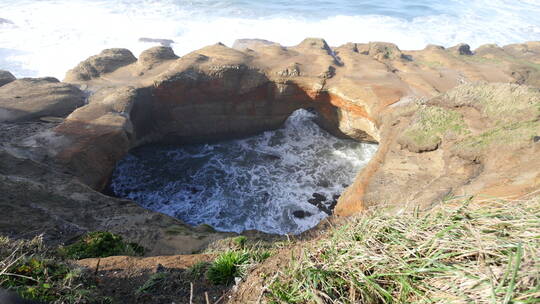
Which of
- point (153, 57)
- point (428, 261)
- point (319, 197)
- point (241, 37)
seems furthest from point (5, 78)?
point (241, 37)

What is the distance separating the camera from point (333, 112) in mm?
16359

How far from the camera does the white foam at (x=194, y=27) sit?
95.4 ft

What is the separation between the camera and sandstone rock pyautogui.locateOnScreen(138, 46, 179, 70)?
16344 mm

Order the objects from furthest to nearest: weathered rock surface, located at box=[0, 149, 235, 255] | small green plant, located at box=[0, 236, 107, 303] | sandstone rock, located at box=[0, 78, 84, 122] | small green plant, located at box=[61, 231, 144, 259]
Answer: sandstone rock, located at box=[0, 78, 84, 122] < weathered rock surface, located at box=[0, 149, 235, 255] < small green plant, located at box=[61, 231, 144, 259] < small green plant, located at box=[0, 236, 107, 303]

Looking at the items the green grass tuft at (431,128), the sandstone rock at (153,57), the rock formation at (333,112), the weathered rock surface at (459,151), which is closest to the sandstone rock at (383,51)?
the rock formation at (333,112)

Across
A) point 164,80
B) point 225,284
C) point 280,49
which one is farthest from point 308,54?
point 225,284

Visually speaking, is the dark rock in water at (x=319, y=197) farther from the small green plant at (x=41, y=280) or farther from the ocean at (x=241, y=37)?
the small green plant at (x=41, y=280)

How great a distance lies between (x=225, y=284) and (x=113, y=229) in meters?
5.64

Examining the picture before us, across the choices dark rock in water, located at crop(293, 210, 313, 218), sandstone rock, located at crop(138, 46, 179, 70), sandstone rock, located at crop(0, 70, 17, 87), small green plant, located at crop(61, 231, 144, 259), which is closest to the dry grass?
small green plant, located at crop(61, 231, 144, 259)

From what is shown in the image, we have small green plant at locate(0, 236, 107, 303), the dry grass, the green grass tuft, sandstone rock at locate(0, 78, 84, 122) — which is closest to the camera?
the dry grass

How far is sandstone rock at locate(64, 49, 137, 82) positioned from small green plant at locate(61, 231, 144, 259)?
1188 cm

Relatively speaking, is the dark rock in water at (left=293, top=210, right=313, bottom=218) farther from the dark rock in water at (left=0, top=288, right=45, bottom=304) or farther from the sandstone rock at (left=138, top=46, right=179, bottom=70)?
the dark rock in water at (left=0, top=288, right=45, bottom=304)

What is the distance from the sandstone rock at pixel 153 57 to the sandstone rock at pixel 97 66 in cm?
147

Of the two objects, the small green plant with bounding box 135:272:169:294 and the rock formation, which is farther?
the rock formation
